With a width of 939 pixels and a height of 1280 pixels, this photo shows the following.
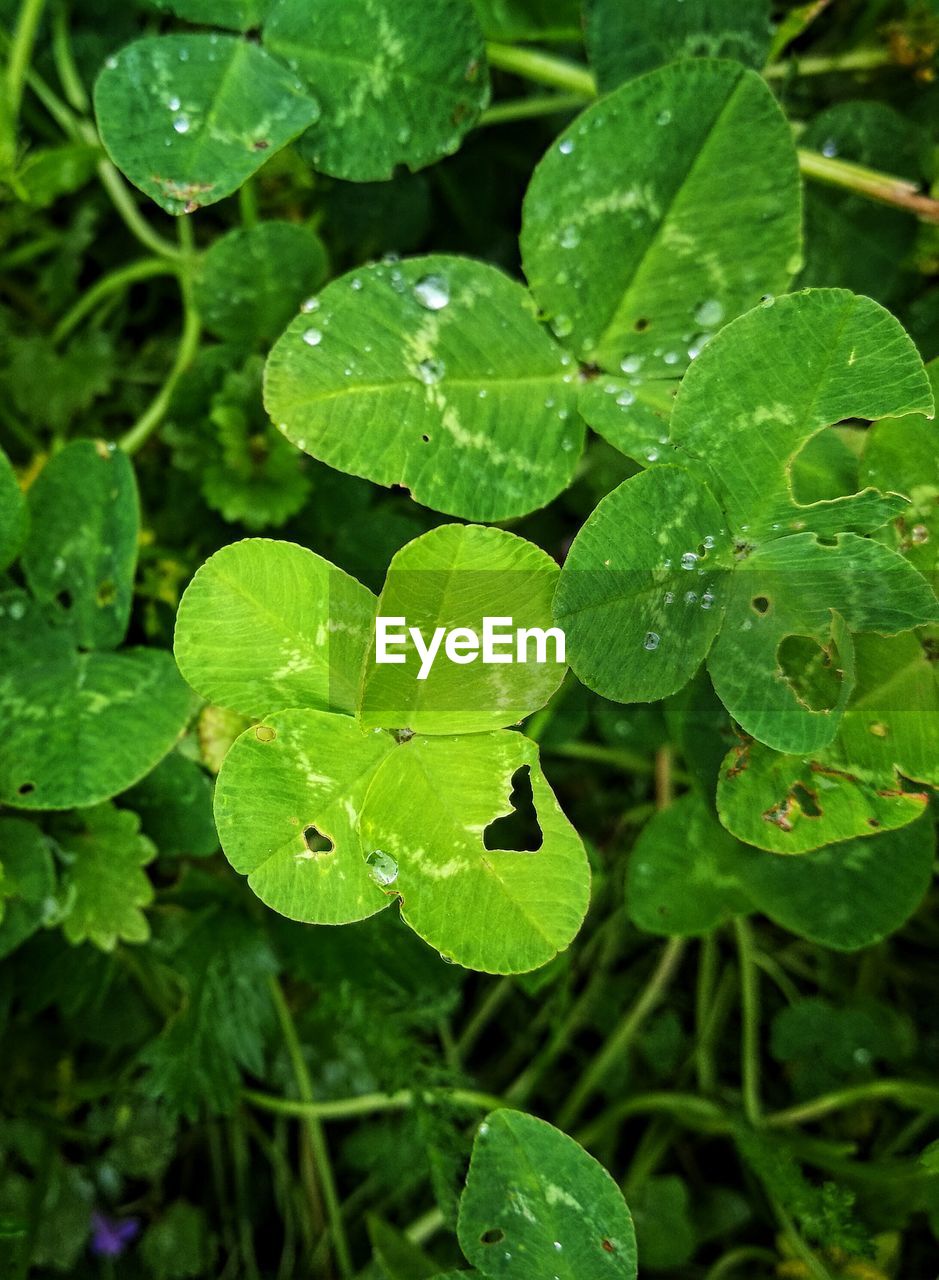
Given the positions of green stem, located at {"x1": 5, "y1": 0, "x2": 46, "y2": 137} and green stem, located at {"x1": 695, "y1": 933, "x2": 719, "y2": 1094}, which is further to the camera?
green stem, located at {"x1": 695, "y1": 933, "x2": 719, "y2": 1094}

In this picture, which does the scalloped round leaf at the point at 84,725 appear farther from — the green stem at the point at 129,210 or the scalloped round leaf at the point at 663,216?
the green stem at the point at 129,210

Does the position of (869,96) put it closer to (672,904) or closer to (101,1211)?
(672,904)

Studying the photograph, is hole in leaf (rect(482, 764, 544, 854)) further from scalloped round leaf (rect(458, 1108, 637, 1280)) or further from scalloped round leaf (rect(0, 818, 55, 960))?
scalloped round leaf (rect(0, 818, 55, 960))

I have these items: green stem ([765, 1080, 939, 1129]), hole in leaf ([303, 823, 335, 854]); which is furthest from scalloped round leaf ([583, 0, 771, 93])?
green stem ([765, 1080, 939, 1129])

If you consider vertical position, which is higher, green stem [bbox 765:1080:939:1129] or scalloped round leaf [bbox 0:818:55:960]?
scalloped round leaf [bbox 0:818:55:960]

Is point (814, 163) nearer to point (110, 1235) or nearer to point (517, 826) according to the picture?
point (517, 826)
